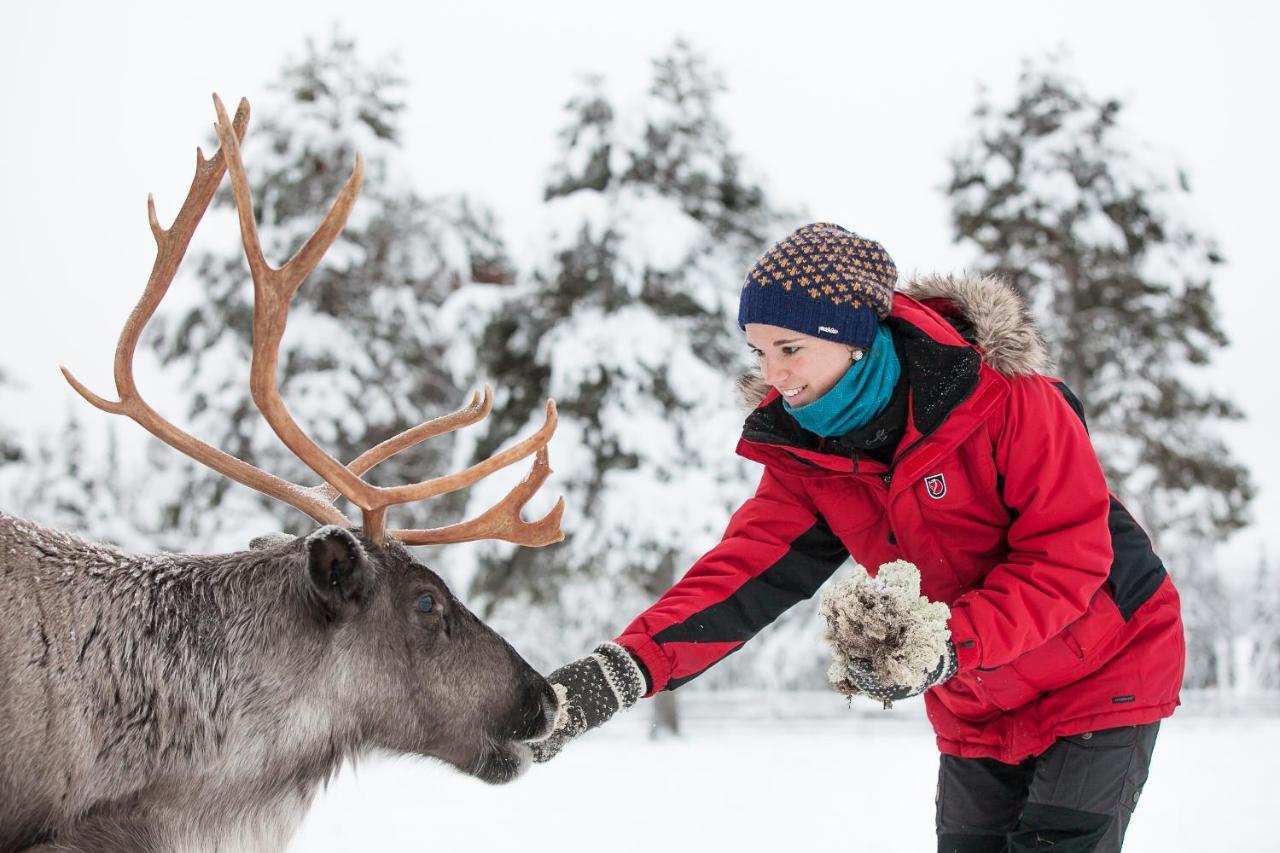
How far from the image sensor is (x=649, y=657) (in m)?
3.12

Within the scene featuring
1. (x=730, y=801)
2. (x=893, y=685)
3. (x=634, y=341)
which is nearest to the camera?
(x=893, y=685)

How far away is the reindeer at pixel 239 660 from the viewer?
8.87 feet

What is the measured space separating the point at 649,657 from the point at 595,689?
167 mm

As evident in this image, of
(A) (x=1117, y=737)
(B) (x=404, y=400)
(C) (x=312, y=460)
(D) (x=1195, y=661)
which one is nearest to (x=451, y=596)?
(C) (x=312, y=460)

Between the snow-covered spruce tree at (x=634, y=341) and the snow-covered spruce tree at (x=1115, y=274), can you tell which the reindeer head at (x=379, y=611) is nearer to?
the snow-covered spruce tree at (x=634, y=341)

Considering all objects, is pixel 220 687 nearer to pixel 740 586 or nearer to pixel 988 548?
pixel 740 586

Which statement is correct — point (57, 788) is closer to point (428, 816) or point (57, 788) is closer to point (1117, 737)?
point (1117, 737)

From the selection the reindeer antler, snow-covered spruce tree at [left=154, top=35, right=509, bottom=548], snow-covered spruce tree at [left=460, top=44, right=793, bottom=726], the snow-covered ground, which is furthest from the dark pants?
snow-covered spruce tree at [left=154, top=35, right=509, bottom=548]

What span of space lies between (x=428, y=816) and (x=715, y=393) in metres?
6.72

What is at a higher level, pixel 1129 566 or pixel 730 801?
pixel 1129 566

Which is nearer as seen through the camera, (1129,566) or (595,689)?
(1129,566)

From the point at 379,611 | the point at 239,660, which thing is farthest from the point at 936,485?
the point at 239,660

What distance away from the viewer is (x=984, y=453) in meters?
2.79

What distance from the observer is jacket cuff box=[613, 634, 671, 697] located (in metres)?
3.12
